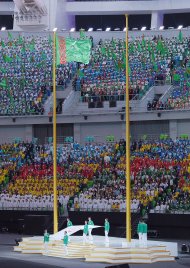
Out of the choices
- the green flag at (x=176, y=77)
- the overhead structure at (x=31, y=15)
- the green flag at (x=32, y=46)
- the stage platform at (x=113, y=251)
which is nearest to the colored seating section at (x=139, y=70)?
the green flag at (x=176, y=77)

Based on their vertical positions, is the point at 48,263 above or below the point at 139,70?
below

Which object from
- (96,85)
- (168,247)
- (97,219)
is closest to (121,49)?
(96,85)

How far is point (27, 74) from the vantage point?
6956 centimetres

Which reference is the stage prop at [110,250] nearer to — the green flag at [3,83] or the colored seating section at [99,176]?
the colored seating section at [99,176]

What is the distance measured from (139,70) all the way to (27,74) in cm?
826

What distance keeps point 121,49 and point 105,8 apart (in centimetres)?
1129

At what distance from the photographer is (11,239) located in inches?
1967

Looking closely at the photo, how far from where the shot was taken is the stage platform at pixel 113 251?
1398 inches

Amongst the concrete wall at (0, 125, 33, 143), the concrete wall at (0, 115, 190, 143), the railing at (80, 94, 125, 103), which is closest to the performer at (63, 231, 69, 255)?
the concrete wall at (0, 115, 190, 143)

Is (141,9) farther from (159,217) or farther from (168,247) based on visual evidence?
(168,247)

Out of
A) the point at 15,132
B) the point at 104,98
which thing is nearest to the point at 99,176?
the point at 104,98

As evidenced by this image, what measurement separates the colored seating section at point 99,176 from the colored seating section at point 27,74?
4365 millimetres

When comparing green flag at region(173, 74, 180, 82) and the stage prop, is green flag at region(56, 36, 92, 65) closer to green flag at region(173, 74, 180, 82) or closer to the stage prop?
the stage prop

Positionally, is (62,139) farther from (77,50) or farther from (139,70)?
(77,50)
